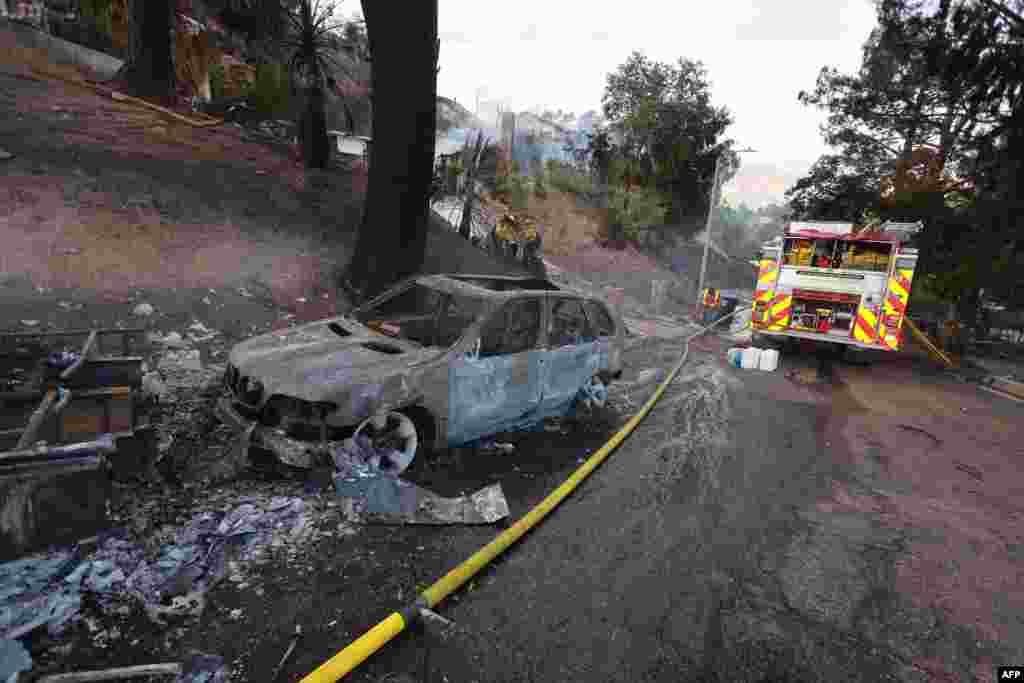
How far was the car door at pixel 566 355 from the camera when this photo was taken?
17.3ft

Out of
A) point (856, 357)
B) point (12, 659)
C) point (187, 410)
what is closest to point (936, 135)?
point (856, 357)

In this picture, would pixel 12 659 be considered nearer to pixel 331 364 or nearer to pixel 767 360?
pixel 331 364

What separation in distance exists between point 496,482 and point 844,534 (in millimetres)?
2707

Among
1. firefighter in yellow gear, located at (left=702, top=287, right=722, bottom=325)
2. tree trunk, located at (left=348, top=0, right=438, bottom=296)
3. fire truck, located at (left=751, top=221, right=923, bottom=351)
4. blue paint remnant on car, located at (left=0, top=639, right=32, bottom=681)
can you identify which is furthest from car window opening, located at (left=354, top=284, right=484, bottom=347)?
firefighter in yellow gear, located at (left=702, top=287, right=722, bottom=325)

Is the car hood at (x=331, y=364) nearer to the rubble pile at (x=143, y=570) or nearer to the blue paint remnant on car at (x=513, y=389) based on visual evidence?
the blue paint remnant on car at (x=513, y=389)

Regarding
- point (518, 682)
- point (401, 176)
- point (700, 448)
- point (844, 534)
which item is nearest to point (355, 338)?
point (518, 682)

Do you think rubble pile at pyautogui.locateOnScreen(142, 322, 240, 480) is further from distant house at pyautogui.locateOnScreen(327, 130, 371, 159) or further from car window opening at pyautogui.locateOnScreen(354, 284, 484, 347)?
distant house at pyautogui.locateOnScreen(327, 130, 371, 159)

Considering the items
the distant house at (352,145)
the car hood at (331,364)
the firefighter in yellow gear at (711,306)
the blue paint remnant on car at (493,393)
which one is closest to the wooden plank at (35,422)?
the car hood at (331,364)

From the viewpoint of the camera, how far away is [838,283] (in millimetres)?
11141

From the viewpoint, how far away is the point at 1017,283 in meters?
13.4

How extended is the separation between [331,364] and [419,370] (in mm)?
651

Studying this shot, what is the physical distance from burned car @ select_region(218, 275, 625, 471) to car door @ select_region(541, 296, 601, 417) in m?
0.02

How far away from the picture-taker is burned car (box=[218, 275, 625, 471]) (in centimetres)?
372

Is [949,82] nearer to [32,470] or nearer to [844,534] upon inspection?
[844,534]
